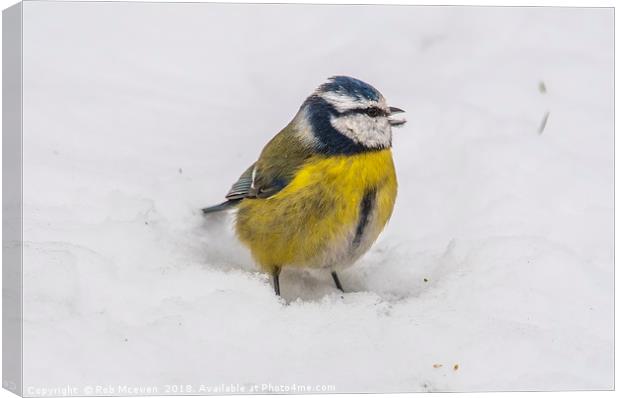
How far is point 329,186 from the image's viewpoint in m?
3.80

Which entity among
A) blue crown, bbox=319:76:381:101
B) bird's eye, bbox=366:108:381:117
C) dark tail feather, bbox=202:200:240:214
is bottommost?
dark tail feather, bbox=202:200:240:214

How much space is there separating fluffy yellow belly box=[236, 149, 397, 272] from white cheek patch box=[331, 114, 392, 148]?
6 centimetres

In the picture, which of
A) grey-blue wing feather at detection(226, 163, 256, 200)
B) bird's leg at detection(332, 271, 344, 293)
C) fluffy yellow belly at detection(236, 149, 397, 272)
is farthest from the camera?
bird's leg at detection(332, 271, 344, 293)

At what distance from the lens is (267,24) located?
4250mm

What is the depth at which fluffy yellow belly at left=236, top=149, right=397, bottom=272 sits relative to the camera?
12.5 feet

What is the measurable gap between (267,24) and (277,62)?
39 centimetres

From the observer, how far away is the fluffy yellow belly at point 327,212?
3.81 metres

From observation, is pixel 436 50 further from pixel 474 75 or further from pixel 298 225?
pixel 298 225

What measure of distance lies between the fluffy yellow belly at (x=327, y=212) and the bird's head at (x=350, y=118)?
0.05 meters

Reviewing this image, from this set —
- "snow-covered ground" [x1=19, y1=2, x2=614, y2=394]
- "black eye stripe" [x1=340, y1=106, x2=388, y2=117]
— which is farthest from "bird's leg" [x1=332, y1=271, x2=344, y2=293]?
"black eye stripe" [x1=340, y1=106, x2=388, y2=117]

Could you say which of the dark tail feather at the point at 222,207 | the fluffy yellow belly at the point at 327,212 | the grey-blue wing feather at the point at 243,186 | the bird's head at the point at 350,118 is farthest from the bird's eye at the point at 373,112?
the dark tail feather at the point at 222,207

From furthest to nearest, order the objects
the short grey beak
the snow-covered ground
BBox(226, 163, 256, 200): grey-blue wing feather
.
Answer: BBox(226, 163, 256, 200): grey-blue wing feather < the short grey beak < the snow-covered ground

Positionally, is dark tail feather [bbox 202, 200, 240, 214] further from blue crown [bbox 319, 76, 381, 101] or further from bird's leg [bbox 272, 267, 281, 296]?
blue crown [bbox 319, 76, 381, 101]

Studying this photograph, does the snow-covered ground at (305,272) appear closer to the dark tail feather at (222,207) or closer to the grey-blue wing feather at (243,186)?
the dark tail feather at (222,207)
